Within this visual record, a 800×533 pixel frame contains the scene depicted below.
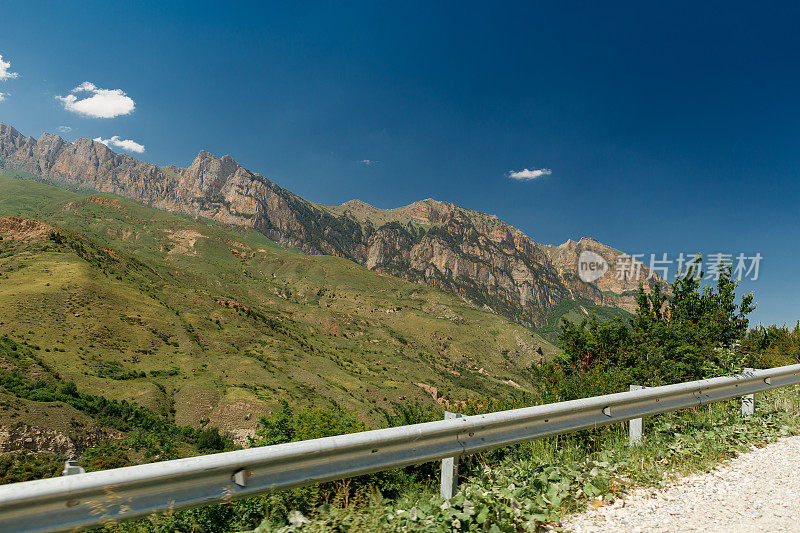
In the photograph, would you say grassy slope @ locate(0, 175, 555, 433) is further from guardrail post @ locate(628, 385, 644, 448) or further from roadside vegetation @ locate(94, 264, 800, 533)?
guardrail post @ locate(628, 385, 644, 448)

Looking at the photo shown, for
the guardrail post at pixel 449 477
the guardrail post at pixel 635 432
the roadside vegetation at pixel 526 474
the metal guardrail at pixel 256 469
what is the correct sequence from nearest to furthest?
the metal guardrail at pixel 256 469 < the roadside vegetation at pixel 526 474 < the guardrail post at pixel 449 477 < the guardrail post at pixel 635 432

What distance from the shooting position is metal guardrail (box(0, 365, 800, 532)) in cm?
224

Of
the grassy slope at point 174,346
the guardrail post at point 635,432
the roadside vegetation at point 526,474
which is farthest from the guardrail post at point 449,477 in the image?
the grassy slope at point 174,346

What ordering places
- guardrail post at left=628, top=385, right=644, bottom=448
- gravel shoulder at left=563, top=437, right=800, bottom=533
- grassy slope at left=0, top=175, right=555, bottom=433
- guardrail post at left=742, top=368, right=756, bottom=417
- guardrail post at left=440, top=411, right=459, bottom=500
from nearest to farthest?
gravel shoulder at left=563, top=437, right=800, bottom=533 → guardrail post at left=440, top=411, right=459, bottom=500 → guardrail post at left=628, top=385, right=644, bottom=448 → guardrail post at left=742, top=368, right=756, bottom=417 → grassy slope at left=0, top=175, right=555, bottom=433

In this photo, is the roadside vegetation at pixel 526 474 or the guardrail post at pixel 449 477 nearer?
the roadside vegetation at pixel 526 474

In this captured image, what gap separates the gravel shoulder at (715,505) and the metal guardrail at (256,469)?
81 cm

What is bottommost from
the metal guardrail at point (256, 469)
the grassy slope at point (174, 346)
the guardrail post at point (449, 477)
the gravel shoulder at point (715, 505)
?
the grassy slope at point (174, 346)

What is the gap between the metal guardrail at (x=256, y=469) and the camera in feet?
7.34

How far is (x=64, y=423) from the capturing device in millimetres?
58812

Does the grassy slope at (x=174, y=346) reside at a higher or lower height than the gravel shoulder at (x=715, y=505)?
lower

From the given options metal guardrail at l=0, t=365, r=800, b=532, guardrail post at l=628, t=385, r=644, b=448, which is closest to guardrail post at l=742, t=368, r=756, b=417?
guardrail post at l=628, t=385, r=644, b=448

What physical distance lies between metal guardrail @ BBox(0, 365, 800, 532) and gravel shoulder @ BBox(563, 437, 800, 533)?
2.64 ft

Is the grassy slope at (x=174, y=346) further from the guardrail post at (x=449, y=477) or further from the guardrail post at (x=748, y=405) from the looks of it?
the guardrail post at (x=449, y=477)

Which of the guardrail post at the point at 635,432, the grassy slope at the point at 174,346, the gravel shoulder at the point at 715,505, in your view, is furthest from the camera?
the grassy slope at the point at 174,346
